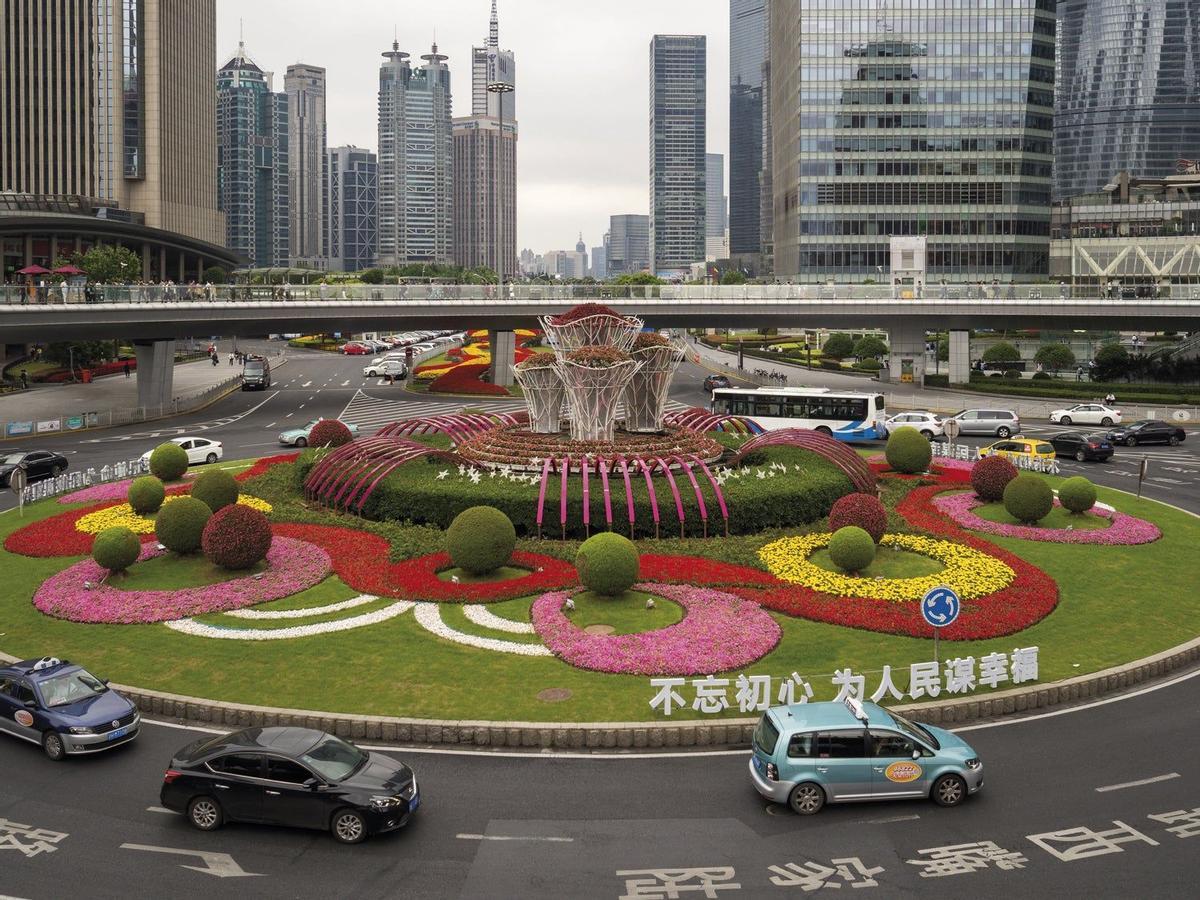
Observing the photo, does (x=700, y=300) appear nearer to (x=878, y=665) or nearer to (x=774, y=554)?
(x=774, y=554)

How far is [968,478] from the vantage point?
41.8 m

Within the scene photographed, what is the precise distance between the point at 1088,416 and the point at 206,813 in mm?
59309

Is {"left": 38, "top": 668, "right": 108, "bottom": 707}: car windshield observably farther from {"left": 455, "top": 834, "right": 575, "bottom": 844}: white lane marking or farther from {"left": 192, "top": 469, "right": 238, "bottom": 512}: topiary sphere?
{"left": 192, "top": 469, "right": 238, "bottom": 512}: topiary sphere

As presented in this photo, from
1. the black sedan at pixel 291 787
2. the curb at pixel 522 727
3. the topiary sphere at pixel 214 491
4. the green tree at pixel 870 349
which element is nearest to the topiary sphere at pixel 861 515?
the curb at pixel 522 727

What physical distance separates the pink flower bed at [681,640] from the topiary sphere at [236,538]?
786 cm

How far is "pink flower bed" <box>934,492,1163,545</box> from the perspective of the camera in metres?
31.7

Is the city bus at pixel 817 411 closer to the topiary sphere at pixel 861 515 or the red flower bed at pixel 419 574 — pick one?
the topiary sphere at pixel 861 515

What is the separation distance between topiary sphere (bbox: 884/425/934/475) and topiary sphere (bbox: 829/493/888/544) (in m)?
12.8

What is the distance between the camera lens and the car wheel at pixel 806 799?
1558cm

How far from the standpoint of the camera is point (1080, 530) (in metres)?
32.7

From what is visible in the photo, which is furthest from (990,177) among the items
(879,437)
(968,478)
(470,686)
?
(470,686)

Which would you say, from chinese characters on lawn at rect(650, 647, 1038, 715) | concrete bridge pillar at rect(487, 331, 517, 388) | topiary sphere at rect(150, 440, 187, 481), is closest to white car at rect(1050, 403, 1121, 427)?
concrete bridge pillar at rect(487, 331, 517, 388)

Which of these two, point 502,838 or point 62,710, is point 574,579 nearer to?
point 502,838

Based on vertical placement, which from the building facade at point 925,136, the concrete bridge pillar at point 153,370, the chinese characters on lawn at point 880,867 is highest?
the building facade at point 925,136
